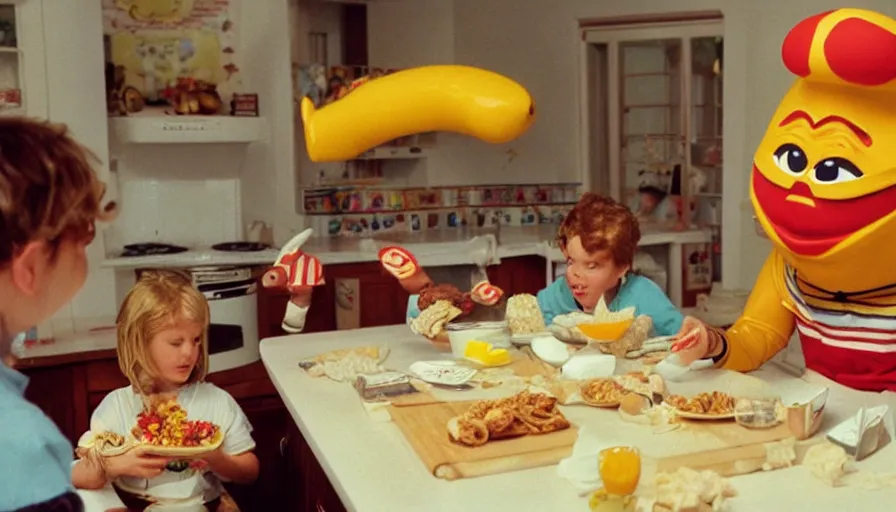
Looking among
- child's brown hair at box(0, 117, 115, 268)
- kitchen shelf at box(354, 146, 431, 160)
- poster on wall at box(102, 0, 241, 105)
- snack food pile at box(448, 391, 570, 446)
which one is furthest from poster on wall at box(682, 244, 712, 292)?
child's brown hair at box(0, 117, 115, 268)

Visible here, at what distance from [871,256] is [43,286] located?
135 centimetres

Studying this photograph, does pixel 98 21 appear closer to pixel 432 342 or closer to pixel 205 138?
pixel 205 138

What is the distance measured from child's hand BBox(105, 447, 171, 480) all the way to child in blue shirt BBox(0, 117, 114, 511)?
0.62 metres

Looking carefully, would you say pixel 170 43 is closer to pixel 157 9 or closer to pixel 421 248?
pixel 157 9

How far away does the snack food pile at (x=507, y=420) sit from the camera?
1.52 metres

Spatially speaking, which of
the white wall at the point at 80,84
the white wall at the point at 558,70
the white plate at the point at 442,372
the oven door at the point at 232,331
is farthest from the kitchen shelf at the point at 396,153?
the white plate at the point at 442,372

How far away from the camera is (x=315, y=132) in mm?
2088

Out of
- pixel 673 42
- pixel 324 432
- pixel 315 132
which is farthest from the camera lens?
pixel 673 42

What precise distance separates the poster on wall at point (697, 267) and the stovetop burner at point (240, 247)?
6.34 feet

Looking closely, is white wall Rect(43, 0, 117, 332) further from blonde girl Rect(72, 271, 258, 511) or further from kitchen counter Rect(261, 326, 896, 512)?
kitchen counter Rect(261, 326, 896, 512)

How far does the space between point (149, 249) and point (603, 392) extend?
268cm

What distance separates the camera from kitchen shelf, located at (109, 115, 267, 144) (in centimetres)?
390

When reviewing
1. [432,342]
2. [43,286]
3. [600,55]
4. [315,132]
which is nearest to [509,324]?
[432,342]

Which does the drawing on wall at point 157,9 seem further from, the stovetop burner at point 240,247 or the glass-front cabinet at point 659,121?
the glass-front cabinet at point 659,121
